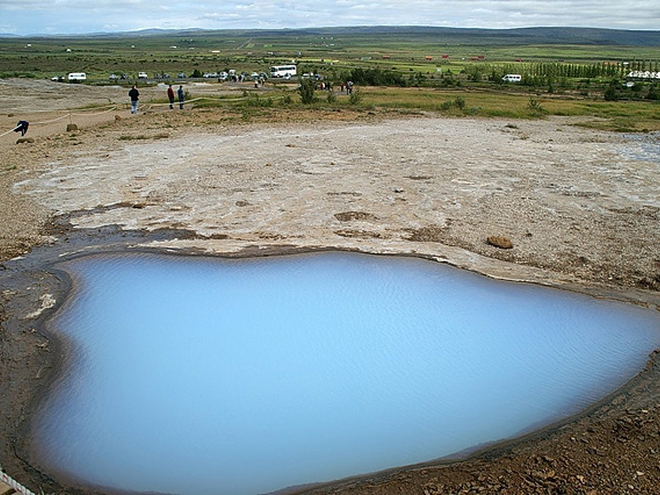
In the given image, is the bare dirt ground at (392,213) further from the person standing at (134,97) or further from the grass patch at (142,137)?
the person standing at (134,97)

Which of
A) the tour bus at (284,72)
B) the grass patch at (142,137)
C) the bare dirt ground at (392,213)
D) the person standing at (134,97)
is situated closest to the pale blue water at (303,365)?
the bare dirt ground at (392,213)

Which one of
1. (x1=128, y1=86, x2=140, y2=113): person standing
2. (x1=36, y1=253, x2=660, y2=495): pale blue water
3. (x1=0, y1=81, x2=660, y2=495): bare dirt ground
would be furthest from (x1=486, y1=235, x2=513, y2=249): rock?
(x1=128, y1=86, x2=140, y2=113): person standing

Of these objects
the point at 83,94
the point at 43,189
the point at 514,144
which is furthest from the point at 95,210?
the point at 83,94

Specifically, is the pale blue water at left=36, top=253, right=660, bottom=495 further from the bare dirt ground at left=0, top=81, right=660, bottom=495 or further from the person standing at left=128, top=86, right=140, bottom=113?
the person standing at left=128, top=86, right=140, bottom=113

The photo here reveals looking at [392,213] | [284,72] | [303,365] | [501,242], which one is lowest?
[303,365]

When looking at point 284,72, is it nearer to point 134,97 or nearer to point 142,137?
point 134,97

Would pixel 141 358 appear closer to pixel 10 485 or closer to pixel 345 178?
pixel 10 485

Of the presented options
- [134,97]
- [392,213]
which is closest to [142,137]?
[134,97]
